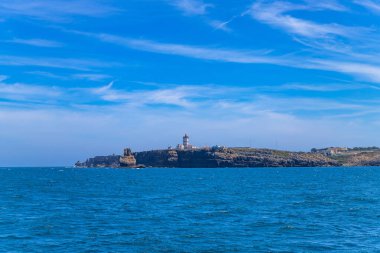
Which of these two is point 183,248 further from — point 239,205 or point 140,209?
point 239,205

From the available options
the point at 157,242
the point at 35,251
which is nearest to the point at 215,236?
the point at 157,242

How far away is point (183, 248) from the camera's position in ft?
126

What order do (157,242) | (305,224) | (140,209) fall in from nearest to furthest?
(157,242) → (305,224) → (140,209)

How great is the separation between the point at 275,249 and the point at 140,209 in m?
30.3

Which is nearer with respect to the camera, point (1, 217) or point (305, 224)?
point (305, 224)

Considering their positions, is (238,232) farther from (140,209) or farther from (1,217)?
(1,217)

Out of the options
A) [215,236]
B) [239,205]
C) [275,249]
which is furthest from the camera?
[239,205]

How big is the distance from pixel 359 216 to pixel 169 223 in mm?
24010

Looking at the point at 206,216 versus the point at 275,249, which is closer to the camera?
the point at 275,249

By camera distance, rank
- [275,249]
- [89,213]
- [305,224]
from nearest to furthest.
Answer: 1. [275,249]
2. [305,224]
3. [89,213]

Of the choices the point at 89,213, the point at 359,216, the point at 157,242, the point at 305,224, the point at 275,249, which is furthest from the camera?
the point at 89,213

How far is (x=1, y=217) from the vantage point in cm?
5659

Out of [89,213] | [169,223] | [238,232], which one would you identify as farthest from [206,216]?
[89,213]

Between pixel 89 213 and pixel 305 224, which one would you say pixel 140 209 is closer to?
pixel 89 213
